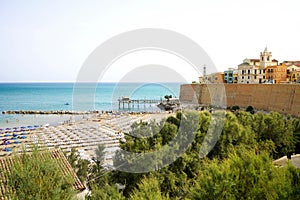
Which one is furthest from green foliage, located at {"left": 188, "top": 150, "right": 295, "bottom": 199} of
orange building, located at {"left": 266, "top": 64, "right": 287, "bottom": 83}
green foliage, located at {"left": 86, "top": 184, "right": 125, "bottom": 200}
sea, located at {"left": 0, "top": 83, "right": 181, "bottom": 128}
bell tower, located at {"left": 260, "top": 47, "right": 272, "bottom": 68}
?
bell tower, located at {"left": 260, "top": 47, "right": 272, "bottom": 68}

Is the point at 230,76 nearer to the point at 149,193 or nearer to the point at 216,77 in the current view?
the point at 216,77

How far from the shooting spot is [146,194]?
7.41 meters

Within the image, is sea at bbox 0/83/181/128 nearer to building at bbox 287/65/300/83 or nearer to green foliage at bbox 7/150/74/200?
green foliage at bbox 7/150/74/200

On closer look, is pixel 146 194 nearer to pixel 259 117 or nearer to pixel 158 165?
pixel 158 165

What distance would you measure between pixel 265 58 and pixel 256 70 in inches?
105

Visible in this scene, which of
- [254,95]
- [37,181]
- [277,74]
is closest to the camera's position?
[37,181]

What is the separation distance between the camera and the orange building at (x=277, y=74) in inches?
1694

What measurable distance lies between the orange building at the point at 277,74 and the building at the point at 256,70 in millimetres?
1254

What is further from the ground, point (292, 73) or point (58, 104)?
point (292, 73)

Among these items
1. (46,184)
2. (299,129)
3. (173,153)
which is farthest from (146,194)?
(299,129)

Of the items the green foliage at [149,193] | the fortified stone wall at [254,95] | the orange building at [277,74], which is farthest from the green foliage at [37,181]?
the orange building at [277,74]

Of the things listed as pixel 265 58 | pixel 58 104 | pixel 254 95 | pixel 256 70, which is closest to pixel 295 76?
pixel 256 70

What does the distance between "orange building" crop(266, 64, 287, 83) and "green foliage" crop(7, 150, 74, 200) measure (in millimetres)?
40996

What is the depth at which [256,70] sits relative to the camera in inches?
1809
